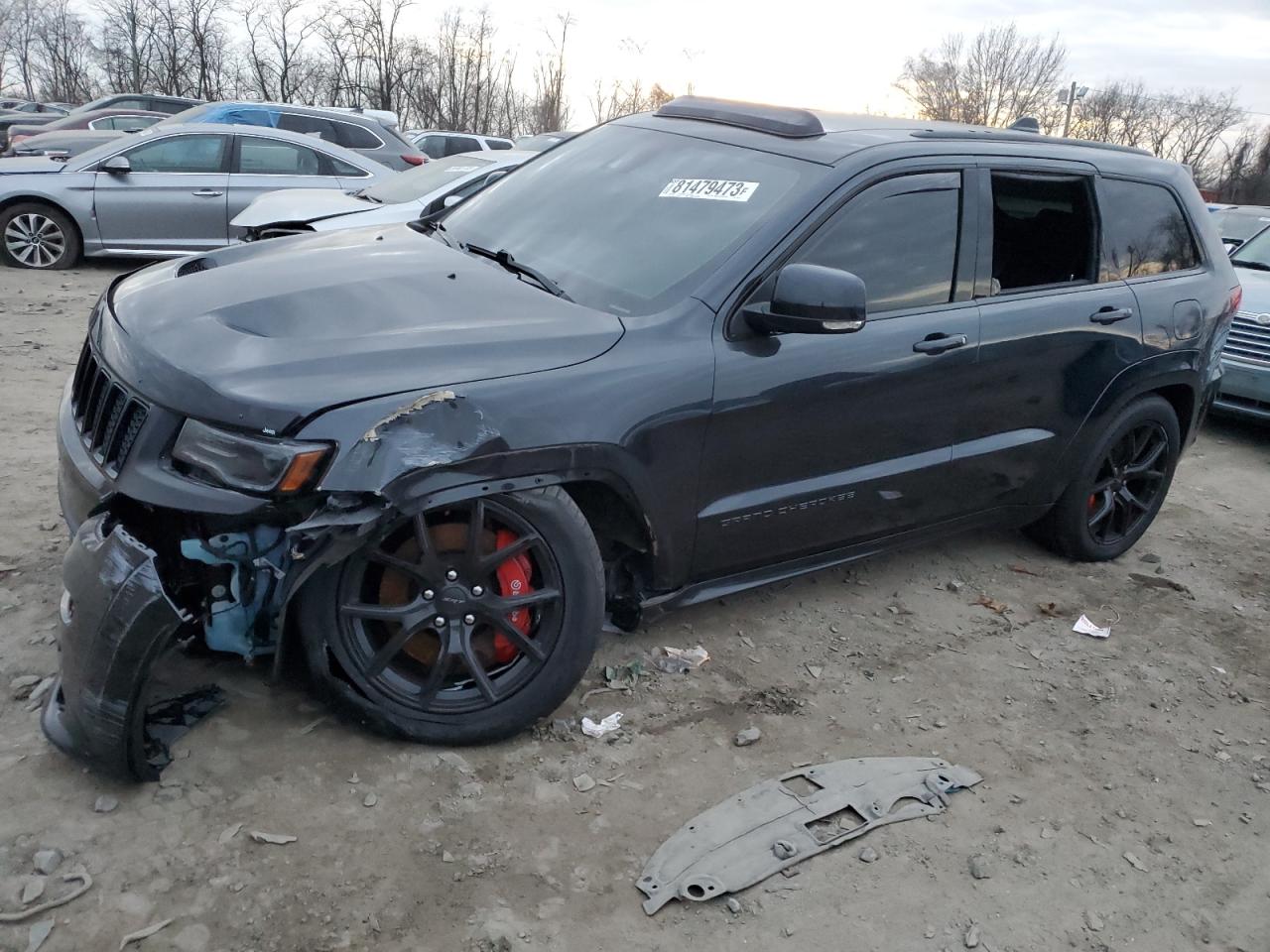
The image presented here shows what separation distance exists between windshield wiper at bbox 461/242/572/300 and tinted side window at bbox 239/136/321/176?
7357mm

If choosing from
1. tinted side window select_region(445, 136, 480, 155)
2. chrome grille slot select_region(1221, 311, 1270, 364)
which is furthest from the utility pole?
chrome grille slot select_region(1221, 311, 1270, 364)

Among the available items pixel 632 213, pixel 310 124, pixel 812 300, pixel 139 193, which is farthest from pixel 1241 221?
pixel 139 193

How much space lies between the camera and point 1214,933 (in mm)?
2756

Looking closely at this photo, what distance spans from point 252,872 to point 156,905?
0.71 feet

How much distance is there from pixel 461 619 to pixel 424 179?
249 inches


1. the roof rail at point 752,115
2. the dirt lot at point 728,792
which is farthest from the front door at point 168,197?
the roof rail at point 752,115

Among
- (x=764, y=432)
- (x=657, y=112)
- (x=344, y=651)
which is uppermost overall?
(x=657, y=112)

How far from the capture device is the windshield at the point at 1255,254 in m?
8.60

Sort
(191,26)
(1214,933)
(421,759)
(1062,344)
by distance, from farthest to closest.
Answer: (191,26) → (1062,344) → (421,759) → (1214,933)

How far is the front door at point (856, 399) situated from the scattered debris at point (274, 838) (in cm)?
146

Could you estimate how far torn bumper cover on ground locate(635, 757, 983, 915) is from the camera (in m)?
2.69

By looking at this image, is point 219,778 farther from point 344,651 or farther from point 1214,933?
point 1214,933

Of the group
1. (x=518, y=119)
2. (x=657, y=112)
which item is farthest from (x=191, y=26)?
(x=657, y=112)

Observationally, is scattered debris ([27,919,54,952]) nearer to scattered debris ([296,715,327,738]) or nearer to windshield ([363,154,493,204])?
scattered debris ([296,715,327,738])
